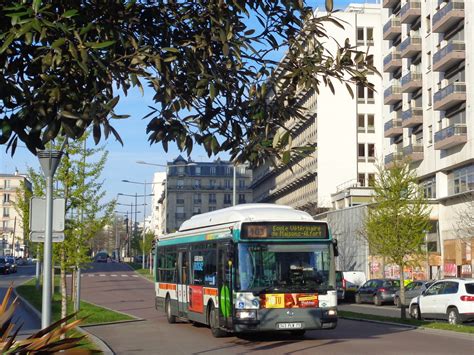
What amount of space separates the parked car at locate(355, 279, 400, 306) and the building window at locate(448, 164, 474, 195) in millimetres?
12094

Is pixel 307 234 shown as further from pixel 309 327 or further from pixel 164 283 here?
pixel 164 283

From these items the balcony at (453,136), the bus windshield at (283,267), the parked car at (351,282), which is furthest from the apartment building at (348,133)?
the bus windshield at (283,267)

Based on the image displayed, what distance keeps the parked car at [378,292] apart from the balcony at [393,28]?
27864mm

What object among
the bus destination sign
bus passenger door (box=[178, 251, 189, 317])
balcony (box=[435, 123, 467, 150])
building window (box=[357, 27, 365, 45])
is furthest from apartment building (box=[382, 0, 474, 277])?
the bus destination sign

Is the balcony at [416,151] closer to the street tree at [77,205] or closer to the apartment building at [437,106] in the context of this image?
the apartment building at [437,106]

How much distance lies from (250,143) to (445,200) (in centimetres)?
5265

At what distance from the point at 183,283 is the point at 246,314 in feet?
19.8

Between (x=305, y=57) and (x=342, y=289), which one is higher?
(x=305, y=57)

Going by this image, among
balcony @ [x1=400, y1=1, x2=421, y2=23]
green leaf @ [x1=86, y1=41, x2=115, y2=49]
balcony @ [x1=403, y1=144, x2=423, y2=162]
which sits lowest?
Answer: green leaf @ [x1=86, y1=41, x2=115, y2=49]

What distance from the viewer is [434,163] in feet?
183

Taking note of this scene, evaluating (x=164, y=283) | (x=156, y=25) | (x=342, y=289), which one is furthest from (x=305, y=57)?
(x=342, y=289)

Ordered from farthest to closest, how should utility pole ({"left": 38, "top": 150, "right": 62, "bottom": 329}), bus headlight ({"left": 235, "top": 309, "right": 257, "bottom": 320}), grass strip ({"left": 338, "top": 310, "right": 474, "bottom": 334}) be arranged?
grass strip ({"left": 338, "top": 310, "right": 474, "bottom": 334}) < bus headlight ({"left": 235, "top": 309, "right": 257, "bottom": 320}) < utility pole ({"left": 38, "top": 150, "right": 62, "bottom": 329})

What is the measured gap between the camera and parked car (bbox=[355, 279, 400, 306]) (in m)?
40.4

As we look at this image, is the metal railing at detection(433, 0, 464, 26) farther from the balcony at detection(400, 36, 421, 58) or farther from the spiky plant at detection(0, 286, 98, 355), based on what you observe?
the spiky plant at detection(0, 286, 98, 355)
